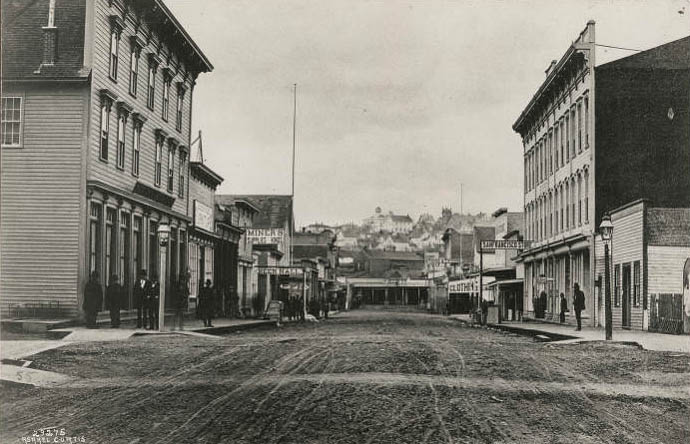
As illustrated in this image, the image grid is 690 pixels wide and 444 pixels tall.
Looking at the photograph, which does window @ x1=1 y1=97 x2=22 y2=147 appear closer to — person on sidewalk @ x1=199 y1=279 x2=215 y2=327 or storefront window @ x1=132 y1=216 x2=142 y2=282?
storefront window @ x1=132 y1=216 x2=142 y2=282

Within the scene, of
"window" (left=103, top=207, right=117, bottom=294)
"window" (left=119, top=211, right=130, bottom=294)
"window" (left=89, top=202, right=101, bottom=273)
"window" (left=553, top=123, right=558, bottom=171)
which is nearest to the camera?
"window" (left=89, top=202, right=101, bottom=273)

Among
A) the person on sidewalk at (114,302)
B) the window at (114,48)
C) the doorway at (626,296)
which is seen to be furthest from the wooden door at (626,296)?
the window at (114,48)

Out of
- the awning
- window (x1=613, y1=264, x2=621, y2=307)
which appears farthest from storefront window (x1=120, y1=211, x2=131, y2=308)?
the awning

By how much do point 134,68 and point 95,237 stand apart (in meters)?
6.73

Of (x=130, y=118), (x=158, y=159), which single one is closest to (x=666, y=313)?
(x=130, y=118)

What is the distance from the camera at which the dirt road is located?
9258mm

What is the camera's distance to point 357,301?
393 feet

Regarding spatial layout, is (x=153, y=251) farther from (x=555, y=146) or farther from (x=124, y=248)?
(x=555, y=146)

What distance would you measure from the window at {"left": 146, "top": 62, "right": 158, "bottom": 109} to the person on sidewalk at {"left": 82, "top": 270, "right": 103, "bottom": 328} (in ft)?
31.2

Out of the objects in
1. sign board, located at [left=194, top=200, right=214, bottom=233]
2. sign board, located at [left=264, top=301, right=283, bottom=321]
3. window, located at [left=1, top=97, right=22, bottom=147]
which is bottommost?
→ sign board, located at [left=264, top=301, right=283, bottom=321]

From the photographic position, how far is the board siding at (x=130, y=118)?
24719mm

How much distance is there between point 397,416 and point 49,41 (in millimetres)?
17657

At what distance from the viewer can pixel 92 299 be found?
23.4 metres

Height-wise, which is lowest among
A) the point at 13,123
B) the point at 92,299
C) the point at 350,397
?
the point at 350,397
